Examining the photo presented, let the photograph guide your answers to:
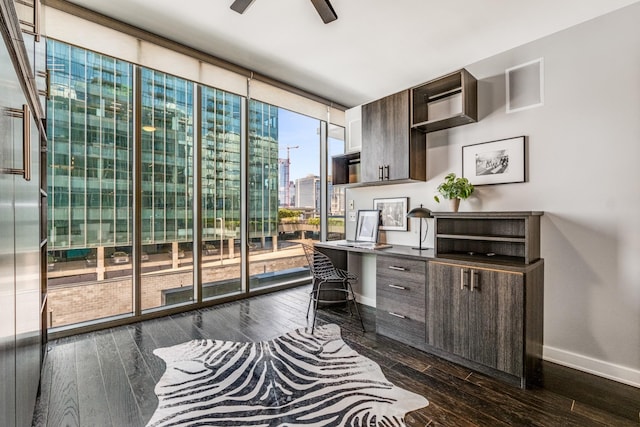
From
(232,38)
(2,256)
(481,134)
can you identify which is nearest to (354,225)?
(481,134)

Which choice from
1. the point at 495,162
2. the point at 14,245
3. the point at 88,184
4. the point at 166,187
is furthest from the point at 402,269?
the point at 88,184

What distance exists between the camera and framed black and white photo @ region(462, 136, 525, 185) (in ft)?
8.62

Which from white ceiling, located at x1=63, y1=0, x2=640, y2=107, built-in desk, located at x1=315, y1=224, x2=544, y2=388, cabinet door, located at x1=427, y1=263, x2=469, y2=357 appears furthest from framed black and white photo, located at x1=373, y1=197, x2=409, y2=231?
A: white ceiling, located at x1=63, y1=0, x2=640, y2=107

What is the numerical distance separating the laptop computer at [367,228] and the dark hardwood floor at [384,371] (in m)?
0.99

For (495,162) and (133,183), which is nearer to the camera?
(495,162)

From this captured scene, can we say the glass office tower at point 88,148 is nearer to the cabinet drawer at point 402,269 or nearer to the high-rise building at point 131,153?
the high-rise building at point 131,153

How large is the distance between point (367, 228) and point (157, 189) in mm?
2473

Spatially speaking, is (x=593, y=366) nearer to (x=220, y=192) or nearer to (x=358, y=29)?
(x=358, y=29)

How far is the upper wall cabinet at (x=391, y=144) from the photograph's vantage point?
3.10 metres

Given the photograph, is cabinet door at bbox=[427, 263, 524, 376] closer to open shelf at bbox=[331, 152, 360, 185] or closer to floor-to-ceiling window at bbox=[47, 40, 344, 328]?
open shelf at bbox=[331, 152, 360, 185]

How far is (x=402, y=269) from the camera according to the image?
9.11ft

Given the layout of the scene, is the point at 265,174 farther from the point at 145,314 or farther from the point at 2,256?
the point at 2,256

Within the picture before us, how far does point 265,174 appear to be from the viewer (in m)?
4.30

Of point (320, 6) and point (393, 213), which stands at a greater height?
point (320, 6)
